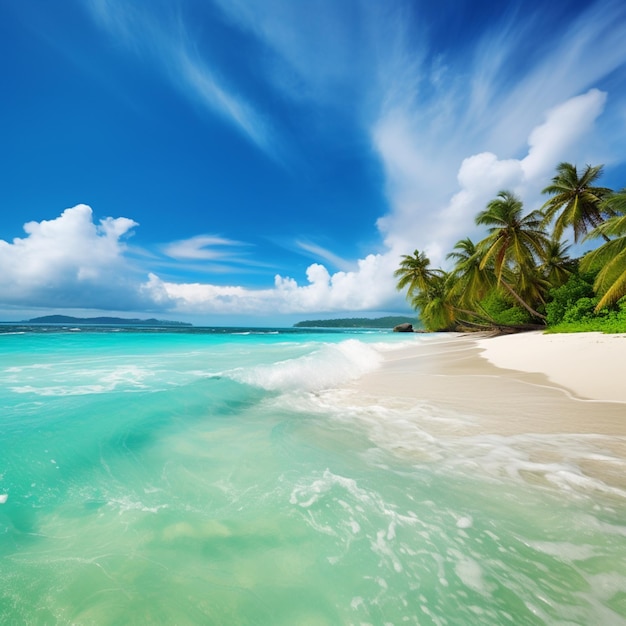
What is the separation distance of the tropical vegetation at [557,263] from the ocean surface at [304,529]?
1467cm

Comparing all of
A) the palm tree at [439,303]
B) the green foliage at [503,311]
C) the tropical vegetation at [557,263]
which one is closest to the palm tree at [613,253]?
the tropical vegetation at [557,263]

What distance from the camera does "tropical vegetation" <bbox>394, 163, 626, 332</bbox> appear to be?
14047mm

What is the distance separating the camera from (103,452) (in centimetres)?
350

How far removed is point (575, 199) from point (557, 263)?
623 cm

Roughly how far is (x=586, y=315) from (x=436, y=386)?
61.2 ft

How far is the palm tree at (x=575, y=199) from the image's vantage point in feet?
67.3

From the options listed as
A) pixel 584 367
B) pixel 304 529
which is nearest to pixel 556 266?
pixel 584 367

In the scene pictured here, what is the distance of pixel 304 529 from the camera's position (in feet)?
6.86

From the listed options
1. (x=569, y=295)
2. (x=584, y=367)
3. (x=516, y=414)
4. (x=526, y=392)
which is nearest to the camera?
(x=516, y=414)

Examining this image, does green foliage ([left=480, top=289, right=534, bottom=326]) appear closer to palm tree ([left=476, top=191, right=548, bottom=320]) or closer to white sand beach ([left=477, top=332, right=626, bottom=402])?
palm tree ([left=476, top=191, right=548, bottom=320])

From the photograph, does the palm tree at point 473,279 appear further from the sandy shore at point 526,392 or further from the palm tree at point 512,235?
the sandy shore at point 526,392

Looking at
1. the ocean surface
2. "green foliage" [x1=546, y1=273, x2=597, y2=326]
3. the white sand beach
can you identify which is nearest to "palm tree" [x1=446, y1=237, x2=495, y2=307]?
"green foliage" [x1=546, y1=273, x2=597, y2=326]

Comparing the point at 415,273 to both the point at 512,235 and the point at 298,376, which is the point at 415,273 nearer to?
the point at 512,235

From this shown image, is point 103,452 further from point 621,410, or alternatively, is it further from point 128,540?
point 621,410
